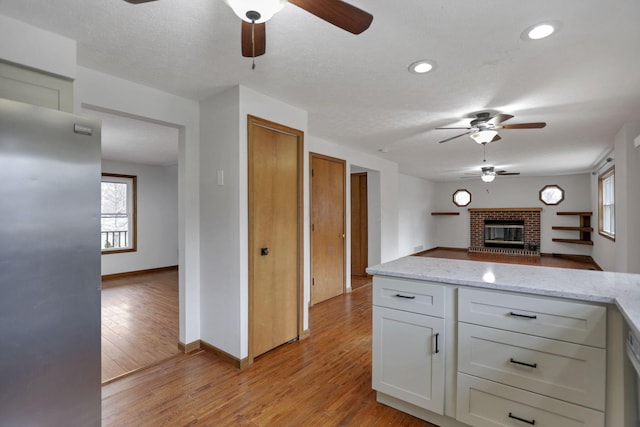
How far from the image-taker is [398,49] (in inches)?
80.4

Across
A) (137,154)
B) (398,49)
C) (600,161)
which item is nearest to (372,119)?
(398,49)

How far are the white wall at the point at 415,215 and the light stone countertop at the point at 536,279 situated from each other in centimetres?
551

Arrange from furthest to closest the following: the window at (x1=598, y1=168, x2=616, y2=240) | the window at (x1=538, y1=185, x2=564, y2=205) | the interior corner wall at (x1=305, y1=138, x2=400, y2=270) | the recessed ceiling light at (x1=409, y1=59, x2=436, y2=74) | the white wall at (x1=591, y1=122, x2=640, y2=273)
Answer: the window at (x1=538, y1=185, x2=564, y2=205), the window at (x1=598, y1=168, x2=616, y2=240), the interior corner wall at (x1=305, y1=138, x2=400, y2=270), the white wall at (x1=591, y1=122, x2=640, y2=273), the recessed ceiling light at (x1=409, y1=59, x2=436, y2=74)

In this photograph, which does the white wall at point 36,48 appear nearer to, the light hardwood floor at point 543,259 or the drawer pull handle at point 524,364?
the drawer pull handle at point 524,364

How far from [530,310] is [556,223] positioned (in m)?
9.00

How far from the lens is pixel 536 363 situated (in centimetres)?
154

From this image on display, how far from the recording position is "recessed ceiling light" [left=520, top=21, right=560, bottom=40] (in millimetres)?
1770

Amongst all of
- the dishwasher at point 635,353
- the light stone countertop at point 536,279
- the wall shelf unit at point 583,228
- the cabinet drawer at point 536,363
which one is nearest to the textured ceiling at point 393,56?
the light stone countertop at point 536,279

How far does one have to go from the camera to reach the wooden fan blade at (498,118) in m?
3.20

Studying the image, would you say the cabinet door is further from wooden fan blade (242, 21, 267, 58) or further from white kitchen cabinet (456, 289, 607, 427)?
wooden fan blade (242, 21, 267, 58)

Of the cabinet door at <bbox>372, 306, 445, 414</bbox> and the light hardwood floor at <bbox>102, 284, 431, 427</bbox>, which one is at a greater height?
the cabinet door at <bbox>372, 306, 445, 414</bbox>

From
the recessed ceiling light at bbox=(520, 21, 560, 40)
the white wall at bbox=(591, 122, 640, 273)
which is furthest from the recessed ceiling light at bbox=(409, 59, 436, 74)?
the white wall at bbox=(591, 122, 640, 273)

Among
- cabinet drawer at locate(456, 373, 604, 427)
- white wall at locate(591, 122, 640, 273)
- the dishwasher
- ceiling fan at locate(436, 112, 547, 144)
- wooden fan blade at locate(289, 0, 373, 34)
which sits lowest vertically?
cabinet drawer at locate(456, 373, 604, 427)

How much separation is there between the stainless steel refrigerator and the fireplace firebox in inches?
403
